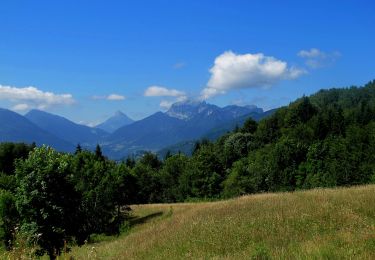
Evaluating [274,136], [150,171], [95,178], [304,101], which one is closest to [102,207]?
[95,178]

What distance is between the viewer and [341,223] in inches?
484

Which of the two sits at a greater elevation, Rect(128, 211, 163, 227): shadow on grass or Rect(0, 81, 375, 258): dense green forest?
Rect(0, 81, 375, 258): dense green forest

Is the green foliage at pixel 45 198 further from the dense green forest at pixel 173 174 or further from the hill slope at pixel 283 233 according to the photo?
the hill slope at pixel 283 233

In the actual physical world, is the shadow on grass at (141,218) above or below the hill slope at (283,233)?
below

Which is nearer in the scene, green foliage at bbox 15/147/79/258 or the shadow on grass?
green foliage at bbox 15/147/79/258

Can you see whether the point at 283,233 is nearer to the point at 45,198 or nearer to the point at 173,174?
the point at 45,198

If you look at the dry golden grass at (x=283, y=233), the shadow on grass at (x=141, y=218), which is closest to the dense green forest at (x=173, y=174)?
the shadow on grass at (x=141, y=218)

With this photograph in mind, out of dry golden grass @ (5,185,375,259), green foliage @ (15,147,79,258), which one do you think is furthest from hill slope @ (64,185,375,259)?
green foliage @ (15,147,79,258)

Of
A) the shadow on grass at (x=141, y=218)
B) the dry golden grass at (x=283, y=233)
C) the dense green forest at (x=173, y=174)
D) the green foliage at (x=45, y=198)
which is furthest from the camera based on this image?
the shadow on grass at (x=141, y=218)

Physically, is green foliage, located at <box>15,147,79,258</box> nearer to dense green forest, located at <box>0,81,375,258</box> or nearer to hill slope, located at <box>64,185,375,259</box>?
dense green forest, located at <box>0,81,375,258</box>

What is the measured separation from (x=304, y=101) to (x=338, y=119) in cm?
2316

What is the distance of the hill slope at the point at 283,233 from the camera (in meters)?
9.09

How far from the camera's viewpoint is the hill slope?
9.09 meters

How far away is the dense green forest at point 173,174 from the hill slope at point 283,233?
394 cm
